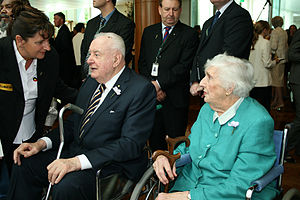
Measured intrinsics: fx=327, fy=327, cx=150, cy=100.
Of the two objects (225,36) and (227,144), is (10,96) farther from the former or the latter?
(225,36)

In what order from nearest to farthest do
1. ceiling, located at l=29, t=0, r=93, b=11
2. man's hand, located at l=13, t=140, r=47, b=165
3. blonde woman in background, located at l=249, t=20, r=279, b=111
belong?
man's hand, located at l=13, t=140, r=47, b=165
blonde woman in background, located at l=249, t=20, r=279, b=111
ceiling, located at l=29, t=0, r=93, b=11

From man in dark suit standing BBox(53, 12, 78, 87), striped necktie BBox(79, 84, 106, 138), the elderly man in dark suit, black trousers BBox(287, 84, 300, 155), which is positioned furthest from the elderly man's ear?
man in dark suit standing BBox(53, 12, 78, 87)

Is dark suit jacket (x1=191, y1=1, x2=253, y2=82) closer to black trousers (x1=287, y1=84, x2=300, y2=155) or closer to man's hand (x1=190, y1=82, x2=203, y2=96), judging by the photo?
man's hand (x1=190, y1=82, x2=203, y2=96)

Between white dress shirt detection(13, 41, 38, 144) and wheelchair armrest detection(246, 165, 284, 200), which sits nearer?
wheelchair armrest detection(246, 165, 284, 200)

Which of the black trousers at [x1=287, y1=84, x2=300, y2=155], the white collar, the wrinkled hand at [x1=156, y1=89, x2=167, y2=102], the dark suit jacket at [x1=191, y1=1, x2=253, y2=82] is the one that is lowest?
the black trousers at [x1=287, y1=84, x2=300, y2=155]

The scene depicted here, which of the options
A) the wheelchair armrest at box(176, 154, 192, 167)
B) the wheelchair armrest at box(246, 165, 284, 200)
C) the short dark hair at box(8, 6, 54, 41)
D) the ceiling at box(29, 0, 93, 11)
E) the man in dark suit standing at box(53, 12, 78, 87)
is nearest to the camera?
the wheelchair armrest at box(246, 165, 284, 200)

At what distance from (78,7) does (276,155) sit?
15.3m

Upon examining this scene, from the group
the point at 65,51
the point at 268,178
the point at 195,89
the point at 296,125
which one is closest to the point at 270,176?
the point at 268,178

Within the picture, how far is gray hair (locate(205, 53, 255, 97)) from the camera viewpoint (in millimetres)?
1755

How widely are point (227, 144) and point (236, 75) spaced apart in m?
0.37

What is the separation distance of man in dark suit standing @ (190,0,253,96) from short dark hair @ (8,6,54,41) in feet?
3.85

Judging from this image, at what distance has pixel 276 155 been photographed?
1.82 metres

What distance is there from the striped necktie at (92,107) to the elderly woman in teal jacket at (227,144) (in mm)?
603

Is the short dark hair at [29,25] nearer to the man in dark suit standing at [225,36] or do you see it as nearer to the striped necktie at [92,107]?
the striped necktie at [92,107]
